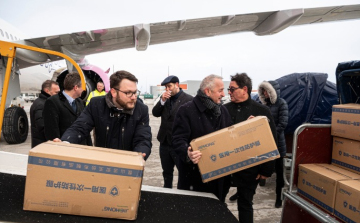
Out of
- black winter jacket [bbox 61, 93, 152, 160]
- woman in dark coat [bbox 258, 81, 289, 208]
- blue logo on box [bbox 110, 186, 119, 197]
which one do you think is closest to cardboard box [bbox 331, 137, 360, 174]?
woman in dark coat [bbox 258, 81, 289, 208]

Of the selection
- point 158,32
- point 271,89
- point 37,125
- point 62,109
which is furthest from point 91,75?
point 271,89

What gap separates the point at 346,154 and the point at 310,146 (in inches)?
12.3

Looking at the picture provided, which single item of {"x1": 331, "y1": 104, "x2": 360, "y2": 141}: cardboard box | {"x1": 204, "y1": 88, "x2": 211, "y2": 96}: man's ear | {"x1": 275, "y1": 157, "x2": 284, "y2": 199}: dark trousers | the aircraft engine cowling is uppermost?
the aircraft engine cowling

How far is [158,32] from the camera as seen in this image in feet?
23.0

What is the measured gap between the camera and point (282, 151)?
13.7ft

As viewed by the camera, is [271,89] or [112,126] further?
[271,89]

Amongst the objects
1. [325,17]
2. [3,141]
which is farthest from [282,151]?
[3,141]

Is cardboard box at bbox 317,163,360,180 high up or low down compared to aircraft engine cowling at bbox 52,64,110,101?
down

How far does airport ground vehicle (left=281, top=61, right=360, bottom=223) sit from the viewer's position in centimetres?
245

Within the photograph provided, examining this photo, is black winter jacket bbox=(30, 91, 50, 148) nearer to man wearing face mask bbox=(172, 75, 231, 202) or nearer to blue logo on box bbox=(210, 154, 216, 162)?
man wearing face mask bbox=(172, 75, 231, 202)

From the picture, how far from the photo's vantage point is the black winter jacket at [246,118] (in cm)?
264

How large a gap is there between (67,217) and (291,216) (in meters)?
2.09

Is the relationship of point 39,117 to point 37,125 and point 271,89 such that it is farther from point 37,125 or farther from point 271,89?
point 271,89

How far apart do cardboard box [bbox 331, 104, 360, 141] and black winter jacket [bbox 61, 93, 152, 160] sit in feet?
6.12
